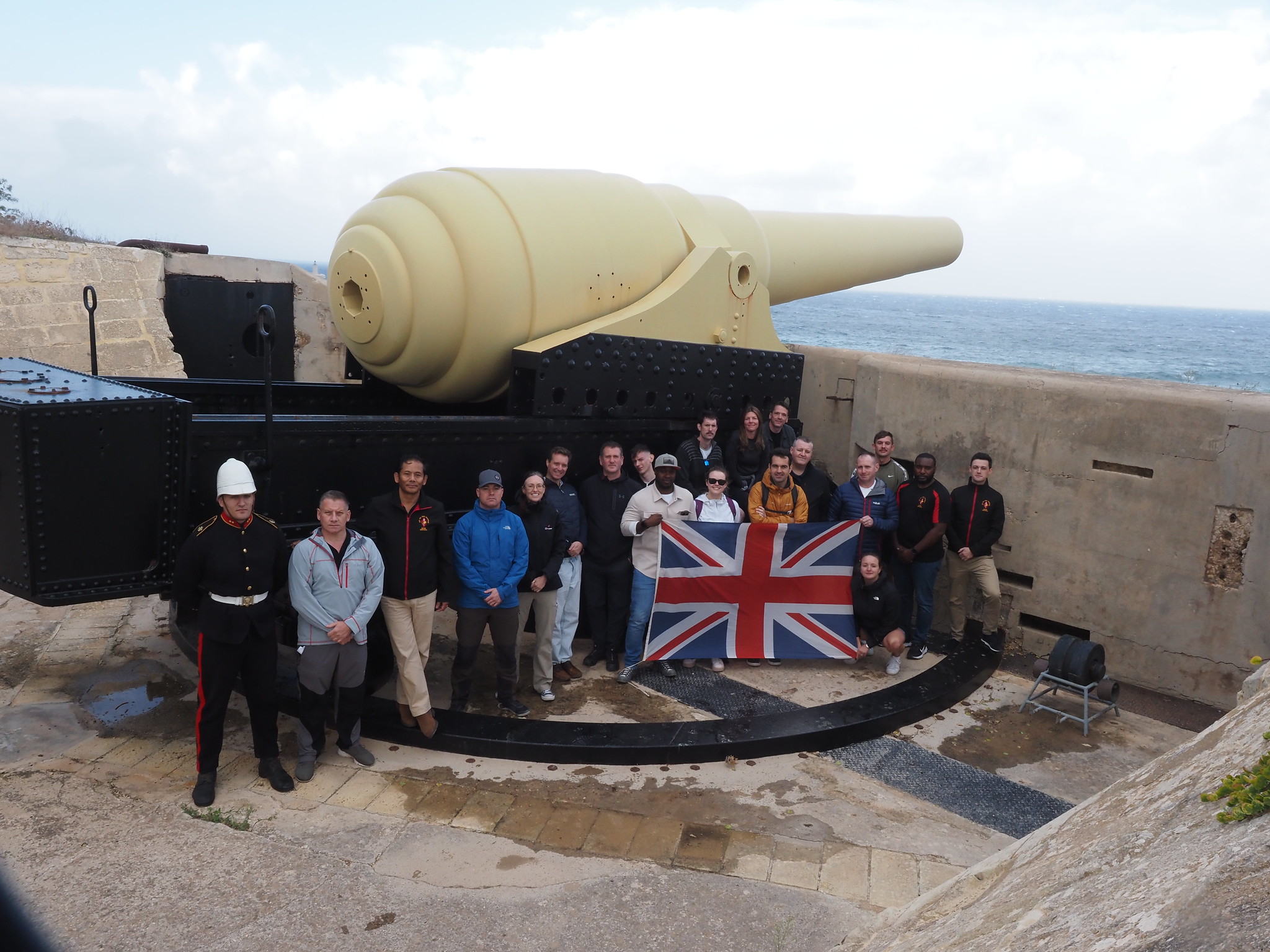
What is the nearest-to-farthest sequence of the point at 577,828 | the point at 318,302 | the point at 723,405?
the point at 577,828 → the point at 723,405 → the point at 318,302

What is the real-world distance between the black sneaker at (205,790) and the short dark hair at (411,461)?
5.29 ft

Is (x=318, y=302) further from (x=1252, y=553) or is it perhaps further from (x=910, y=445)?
(x=1252, y=553)

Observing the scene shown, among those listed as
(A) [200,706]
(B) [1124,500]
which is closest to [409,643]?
(A) [200,706]

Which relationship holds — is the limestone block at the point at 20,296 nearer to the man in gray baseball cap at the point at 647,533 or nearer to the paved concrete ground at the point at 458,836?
the paved concrete ground at the point at 458,836

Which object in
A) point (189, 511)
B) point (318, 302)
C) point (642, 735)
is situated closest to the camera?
point (189, 511)

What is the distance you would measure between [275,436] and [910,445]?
4365 mm

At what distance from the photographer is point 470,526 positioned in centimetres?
520

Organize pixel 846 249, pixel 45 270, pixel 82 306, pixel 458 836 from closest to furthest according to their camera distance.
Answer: pixel 458 836
pixel 846 249
pixel 45 270
pixel 82 306

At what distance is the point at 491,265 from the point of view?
5.57 meters

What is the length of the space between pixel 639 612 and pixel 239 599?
2.39 metres

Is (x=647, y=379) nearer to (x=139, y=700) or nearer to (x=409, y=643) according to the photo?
(x=409, y=643)

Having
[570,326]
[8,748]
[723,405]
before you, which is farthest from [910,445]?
[8,748]

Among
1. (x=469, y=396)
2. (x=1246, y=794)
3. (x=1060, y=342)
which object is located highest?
(x=469, y=396)

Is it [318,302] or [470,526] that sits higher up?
[318,302]
